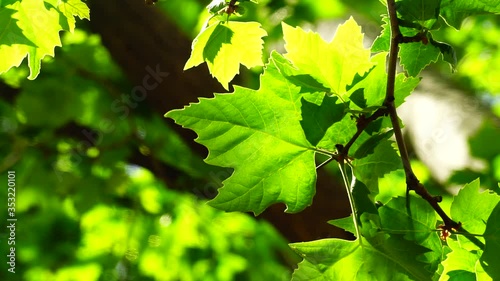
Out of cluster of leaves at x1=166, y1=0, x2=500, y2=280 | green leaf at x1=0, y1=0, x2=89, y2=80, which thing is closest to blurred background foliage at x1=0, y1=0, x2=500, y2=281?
green leaf at x1=0, y1=0, x2=89, y2=80

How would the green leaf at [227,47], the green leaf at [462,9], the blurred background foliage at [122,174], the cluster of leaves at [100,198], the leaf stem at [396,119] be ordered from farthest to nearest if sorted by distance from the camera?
1. the cluster of leaves at [100,198]
2. the blurred background foliage at [122,174]
3. the green leaf at [227,47]
4. the green leaf at [462,9]
5. the leaf stem at [396,119]

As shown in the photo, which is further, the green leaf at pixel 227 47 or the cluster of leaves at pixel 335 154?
the green leaf at pixel 227 47

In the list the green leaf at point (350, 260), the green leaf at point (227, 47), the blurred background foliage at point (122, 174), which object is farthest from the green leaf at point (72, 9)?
the blurred background foliage at point (122, 174)

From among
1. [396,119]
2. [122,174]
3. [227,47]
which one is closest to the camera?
[396,119]

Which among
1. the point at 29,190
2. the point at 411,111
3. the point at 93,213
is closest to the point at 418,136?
the point at 411,111

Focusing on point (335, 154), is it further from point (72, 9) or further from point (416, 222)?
point (72, 9)

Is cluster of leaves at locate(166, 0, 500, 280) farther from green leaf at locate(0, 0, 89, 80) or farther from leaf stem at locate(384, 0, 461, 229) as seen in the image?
green leaf at locate(0, 0, 89, 80)

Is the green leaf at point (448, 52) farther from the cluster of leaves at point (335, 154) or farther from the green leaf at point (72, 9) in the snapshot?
the green leaf at point (72, 9)

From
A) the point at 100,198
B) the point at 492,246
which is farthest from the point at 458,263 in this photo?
the point at 100,198
